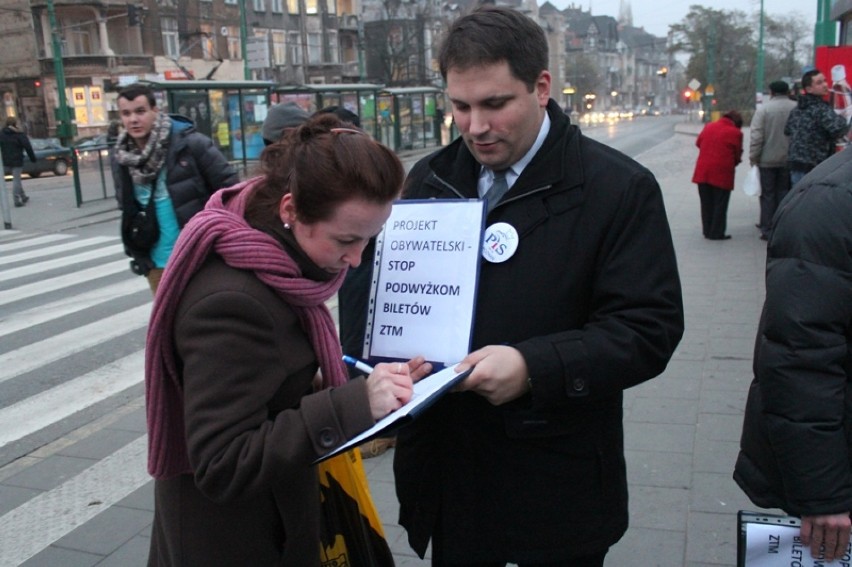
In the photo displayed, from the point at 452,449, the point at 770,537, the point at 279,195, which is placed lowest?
the point at 770,537

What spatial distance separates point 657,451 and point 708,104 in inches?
1731

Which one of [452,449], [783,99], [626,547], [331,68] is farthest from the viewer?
[331,68]

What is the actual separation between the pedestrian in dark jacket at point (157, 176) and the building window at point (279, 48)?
51077mm

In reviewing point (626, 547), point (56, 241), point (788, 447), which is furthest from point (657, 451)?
point (56, 241)

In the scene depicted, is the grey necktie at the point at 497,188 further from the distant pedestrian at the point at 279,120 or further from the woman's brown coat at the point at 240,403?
the distant pedestrian at the point at 279,120

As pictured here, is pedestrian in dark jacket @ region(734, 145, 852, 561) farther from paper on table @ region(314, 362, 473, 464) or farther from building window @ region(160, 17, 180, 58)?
building window @ region(160, 17, 180, 58)

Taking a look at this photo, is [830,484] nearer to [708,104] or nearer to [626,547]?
[626,547]

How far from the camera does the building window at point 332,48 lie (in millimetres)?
58953

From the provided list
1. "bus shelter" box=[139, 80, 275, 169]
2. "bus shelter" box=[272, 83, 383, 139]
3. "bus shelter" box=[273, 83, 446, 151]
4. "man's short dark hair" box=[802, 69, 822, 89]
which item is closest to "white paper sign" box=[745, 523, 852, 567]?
"man's short dark hair" box=[802, 69, 822, 89]

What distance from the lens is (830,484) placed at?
74.2 inches

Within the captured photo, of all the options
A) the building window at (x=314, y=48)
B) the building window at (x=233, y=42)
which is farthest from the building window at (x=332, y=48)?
the building window at (x=233, y=42)

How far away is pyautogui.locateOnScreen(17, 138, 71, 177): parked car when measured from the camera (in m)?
28.8

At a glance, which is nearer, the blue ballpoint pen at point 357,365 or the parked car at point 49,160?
the blue ballpoint pen at point 357,365

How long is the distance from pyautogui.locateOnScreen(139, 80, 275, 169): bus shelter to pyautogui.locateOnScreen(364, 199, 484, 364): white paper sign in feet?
56.1
